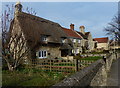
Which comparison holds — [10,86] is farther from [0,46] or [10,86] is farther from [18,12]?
[18,12]

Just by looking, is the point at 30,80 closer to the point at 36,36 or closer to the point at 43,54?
the point at 36,36

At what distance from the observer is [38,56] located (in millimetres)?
16953

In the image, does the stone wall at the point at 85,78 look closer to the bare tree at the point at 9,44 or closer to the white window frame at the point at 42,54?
the bare tree at the point at 9,44

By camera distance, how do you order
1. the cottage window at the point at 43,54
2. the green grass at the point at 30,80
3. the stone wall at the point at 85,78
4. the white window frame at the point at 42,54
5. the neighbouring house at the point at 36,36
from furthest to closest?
the cottage window at the point at 43,54 < the white window frame at the point at 42,54 < the neighbouring house at the point at 36,36 < the green grass at the point at 30,80 < the stone wall at the point at 85,78

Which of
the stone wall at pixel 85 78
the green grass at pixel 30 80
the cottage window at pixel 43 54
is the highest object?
the cottage window at pixel 43 54

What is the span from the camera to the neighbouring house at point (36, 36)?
1246cm

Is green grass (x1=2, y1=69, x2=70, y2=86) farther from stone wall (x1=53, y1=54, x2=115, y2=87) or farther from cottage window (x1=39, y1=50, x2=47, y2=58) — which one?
cottage window (x1=39, y1=50, x2=47, y2=58)

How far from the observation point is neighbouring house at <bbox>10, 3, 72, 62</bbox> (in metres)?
12.5

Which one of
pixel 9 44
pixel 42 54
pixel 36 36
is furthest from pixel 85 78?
pixel 42 54

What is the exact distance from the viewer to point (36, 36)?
14727 mm

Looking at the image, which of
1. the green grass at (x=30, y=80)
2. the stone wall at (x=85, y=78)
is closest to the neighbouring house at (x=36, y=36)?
the green grass at (x=30, y=80)

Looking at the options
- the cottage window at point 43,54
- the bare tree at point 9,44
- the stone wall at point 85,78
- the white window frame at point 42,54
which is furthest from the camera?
the cottage window at point 43,54

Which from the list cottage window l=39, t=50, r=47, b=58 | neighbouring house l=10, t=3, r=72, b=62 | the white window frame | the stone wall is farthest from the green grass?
cottage window l=39, t=50, r=47, b=58

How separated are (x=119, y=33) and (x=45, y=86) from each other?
44.4 meters
